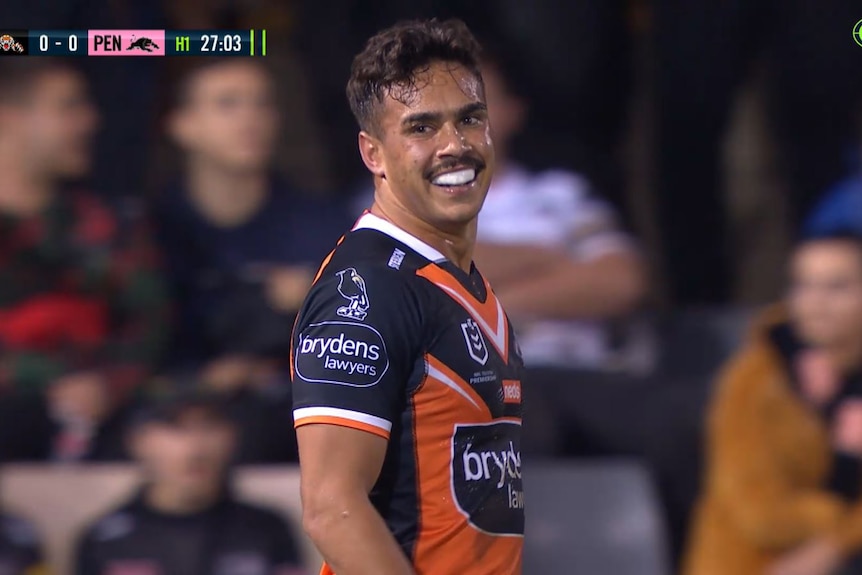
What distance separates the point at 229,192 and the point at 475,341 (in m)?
3.01

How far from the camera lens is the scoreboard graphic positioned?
143 inches

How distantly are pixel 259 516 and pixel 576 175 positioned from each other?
1.90m

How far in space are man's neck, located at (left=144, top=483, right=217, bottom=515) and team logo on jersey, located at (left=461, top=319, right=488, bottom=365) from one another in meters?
2.50

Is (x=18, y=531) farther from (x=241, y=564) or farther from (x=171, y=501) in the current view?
(x=241, y=564)

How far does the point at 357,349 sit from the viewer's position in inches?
105

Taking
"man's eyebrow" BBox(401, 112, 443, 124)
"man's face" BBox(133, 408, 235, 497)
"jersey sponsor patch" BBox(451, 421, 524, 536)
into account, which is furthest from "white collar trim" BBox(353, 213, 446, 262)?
"man's face" BBox(133, 408, 235, 497)

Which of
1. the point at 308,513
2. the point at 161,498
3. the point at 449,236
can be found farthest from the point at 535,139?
the point at 308,513

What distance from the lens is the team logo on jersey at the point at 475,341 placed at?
9.20 ft

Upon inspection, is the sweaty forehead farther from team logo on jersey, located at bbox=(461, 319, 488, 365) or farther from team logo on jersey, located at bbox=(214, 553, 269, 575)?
team logo on jersey, located at bbox=(214, 553, 269, 575)

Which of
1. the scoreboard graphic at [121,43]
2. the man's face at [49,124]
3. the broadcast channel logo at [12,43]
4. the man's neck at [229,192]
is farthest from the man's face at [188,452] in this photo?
the broadcast channel logo at [12,43]

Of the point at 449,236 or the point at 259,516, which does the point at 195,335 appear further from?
the point at 449,236

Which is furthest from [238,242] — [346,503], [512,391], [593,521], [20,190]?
[346,503]

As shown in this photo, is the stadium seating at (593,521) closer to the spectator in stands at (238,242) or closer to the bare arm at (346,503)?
the spectator in stands at (238,242)

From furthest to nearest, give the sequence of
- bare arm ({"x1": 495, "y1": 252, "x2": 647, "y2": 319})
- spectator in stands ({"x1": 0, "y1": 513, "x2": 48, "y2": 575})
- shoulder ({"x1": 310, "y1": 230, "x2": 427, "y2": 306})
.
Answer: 1. bare arm ({"x1": 495, "y1": 252, "x2": 647, "y2": 319})
2. spectator in stands ({"x1": 0, "y1": 513, "x2": 48, "y2": 575})
3. shoulder ({"x1": 310, "y1": 230, "x2": 427, "y2": 306})
